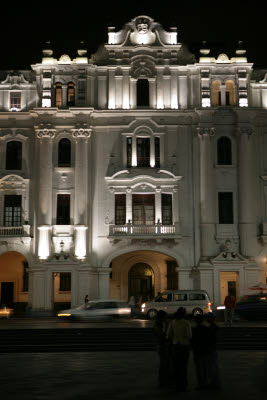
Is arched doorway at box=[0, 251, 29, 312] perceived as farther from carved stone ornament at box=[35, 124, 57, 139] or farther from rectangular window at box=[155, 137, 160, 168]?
rectangular window at box=[155, 137, 160, 168]

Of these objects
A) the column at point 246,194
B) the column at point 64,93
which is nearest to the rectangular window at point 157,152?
the column at point 246,194

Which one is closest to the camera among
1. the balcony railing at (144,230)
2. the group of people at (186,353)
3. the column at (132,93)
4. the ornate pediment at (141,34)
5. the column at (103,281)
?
the group of people at (186,353)

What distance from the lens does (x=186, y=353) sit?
15.2m

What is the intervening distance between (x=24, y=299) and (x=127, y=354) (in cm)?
2642

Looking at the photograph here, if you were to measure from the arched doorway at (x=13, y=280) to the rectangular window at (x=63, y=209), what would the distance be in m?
5.84

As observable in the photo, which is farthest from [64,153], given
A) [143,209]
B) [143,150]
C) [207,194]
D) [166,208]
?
[207,194]

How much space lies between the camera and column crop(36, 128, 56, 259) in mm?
43531

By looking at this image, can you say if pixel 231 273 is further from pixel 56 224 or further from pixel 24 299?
pixel 24 299

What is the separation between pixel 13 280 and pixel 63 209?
27.3 ft

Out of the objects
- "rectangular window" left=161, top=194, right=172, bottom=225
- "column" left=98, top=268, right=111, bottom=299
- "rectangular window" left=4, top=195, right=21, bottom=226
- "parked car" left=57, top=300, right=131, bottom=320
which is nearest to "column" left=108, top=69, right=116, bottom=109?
"rectangular window" left=161, top=194, right=172, bottom=225

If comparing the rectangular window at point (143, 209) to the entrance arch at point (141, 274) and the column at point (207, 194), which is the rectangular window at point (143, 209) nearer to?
the column at point (207, 194)

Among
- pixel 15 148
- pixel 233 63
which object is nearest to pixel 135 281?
pixel 15 148

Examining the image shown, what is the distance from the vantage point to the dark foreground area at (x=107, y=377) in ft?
47.3

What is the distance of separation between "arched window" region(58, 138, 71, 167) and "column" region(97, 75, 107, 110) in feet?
12.6
